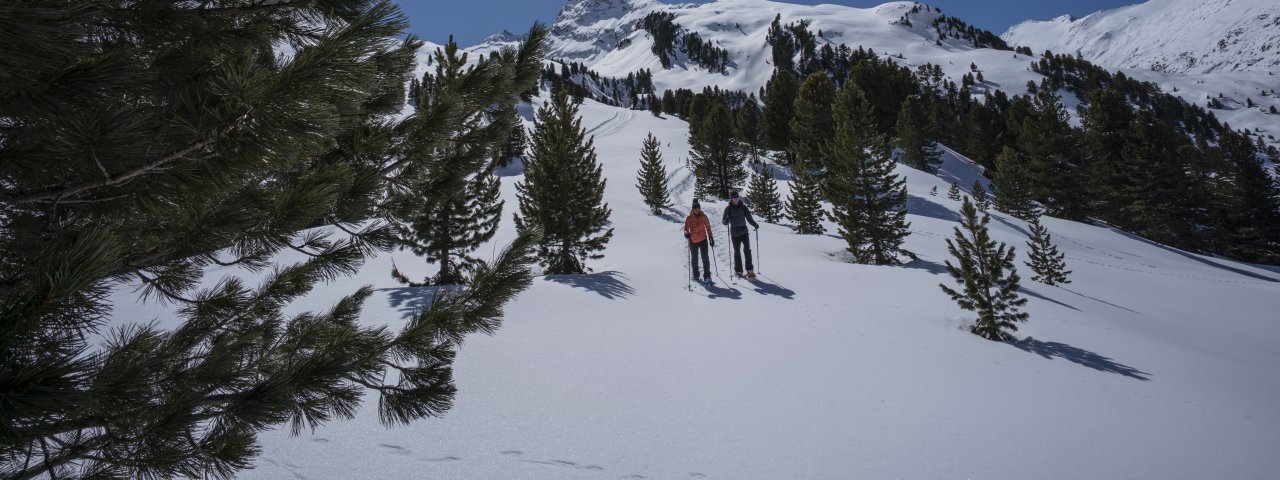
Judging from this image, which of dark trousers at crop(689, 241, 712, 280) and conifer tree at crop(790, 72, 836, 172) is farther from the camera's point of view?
conifer tree at crop(790, 72, 836, 172)

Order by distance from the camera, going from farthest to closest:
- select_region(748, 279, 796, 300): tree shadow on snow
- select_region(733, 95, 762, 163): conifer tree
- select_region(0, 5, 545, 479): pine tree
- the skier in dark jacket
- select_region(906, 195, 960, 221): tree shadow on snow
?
select_region(733, 95, 762, 163): conifer tree, select_region(906, 195, 960, 221): tree shadow on snow, the skier in dark jacket, select_region(748, 279, 796, 300): tree shadow on snow, select_region(0, 5, 545, 479): pine tree

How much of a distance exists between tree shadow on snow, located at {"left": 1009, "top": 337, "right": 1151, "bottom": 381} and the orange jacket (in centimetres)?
487

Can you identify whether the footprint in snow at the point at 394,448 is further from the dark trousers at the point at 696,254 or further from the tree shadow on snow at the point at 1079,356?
the tree shadow on snow at the point at 1079,356

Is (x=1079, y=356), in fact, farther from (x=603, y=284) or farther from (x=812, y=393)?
(x=603, y=284)

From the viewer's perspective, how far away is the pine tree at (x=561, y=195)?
37.3ft

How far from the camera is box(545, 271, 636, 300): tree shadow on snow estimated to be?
770 centimetres

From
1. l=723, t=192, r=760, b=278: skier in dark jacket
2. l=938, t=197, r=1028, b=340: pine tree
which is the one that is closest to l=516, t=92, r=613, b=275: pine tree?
l=723, t=192, r=760, b=278: skier in dark jacket

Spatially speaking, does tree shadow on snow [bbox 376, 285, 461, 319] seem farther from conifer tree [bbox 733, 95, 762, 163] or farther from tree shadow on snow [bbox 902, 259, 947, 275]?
conifer tree [bbox 733, 95, 762, 163]

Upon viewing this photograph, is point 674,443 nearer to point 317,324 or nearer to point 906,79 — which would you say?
point 317,324

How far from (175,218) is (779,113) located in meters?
42.4

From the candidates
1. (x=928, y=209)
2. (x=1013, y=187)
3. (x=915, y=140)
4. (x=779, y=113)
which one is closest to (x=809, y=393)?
(x=928, y=209)

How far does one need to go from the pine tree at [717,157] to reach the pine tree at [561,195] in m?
18.9

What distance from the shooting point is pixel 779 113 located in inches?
1588

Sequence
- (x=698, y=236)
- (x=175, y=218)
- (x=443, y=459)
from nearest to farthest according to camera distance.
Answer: (x=175, y=218), (x=443, y=459), (x=698, y=236)
